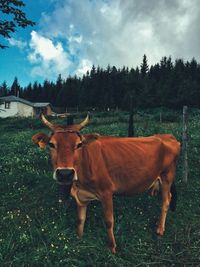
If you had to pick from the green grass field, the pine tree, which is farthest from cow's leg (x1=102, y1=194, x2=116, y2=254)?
the pine tree

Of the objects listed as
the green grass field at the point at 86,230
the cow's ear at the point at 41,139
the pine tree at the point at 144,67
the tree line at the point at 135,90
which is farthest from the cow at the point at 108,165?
the pine tree at the point at 144,67

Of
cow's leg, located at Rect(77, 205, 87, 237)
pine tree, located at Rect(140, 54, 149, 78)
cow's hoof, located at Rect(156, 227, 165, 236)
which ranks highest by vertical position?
pine tree, located at Rect(140, 54, 149, 78)

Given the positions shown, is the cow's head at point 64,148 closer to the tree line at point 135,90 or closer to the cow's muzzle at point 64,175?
the cow's muzzle at point 64,175

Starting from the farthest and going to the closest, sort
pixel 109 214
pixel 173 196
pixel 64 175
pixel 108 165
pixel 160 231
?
pixel 173 196 → pixel 160 231 → pixel 108 165 → pixel 109 214 → pixel 64 175

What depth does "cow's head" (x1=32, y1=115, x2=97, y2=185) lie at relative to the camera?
7.08 meters

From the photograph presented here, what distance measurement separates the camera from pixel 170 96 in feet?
291

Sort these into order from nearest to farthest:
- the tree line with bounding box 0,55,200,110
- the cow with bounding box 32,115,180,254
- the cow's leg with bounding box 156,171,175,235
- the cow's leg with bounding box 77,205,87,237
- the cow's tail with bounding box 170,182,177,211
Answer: the cow with bounding box 32,115,180,254, the cow's leg with bounding box 77,205,87,237, the cow's leg with bounding box 156,171,175,235, the cow's tail with bounding box 170,182,177,211, the tree line with bounding box 0,55,200,110

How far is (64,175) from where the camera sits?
7.02 m

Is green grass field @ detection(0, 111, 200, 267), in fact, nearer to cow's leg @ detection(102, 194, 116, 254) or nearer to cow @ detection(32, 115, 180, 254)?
cow's leg @ detection(102, 194, 116, 254)

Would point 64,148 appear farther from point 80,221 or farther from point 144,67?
point 144,67

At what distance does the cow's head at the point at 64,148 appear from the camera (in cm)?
708

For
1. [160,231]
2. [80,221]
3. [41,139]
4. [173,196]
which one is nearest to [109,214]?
[80,221]

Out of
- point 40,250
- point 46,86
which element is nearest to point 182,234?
point 40,250

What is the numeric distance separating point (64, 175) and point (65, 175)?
2cm
